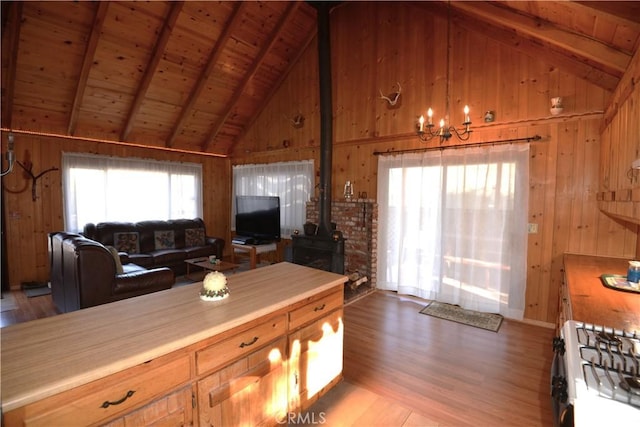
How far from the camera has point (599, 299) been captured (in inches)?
78.5

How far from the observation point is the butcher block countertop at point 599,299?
167 centimetres

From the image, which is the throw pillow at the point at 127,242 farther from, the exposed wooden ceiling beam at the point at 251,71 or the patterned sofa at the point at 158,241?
the exposed wooden ceiling beam at the point at 251,71

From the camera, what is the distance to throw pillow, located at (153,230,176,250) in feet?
19.1

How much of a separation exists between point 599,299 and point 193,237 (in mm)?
6072

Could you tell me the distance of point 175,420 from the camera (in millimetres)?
1361

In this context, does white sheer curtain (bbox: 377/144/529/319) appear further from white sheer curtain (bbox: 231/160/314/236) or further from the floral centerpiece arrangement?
the floral centerpiece arrangement

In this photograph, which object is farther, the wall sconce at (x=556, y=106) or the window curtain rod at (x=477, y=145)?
the window curtain rod at (x=477, y=145)

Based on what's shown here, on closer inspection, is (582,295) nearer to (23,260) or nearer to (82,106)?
(82,106)

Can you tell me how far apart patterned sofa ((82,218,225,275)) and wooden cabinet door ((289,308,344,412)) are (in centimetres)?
391

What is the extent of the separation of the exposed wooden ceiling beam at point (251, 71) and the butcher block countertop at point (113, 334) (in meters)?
4.75

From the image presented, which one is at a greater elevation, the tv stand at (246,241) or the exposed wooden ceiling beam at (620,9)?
the exposed wooden ceiling beam at (620,9)

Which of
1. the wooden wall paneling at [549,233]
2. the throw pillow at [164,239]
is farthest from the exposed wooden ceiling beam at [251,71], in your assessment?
the wooden wall paneling at [549,233]

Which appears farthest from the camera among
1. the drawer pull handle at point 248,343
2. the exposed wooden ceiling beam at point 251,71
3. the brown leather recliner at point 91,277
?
the exposed wooden ceiling beam at point 251,71

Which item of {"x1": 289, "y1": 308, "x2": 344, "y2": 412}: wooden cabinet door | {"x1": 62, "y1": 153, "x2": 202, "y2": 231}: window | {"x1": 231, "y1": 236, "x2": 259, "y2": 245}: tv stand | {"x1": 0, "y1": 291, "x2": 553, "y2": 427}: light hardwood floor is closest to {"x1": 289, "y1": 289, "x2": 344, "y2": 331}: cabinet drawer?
{"x1": 289, "y1": 308, "x2": 344, "y2": 412}: wooden cabinet door
